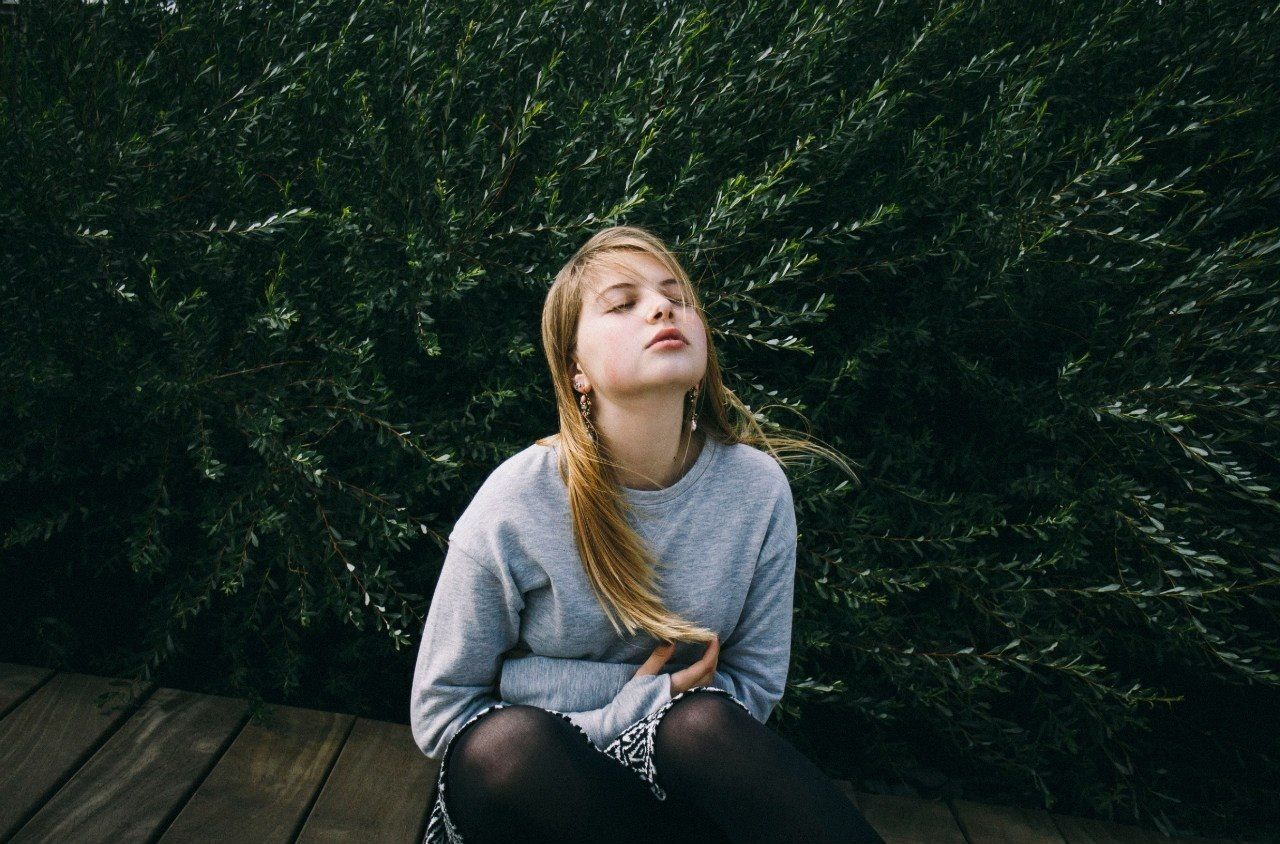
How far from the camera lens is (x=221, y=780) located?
1.88 meters

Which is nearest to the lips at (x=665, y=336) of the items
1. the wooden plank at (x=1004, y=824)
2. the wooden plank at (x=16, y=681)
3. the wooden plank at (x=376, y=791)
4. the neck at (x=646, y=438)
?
the neck at (x=646, y=438)

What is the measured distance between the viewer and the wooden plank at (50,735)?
1.76m

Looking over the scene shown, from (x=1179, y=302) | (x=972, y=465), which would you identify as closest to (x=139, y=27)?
(x=972, y=465)

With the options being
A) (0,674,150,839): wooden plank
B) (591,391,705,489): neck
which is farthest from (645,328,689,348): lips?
(0,674,150,839): wooden plank

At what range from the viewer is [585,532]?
156cm

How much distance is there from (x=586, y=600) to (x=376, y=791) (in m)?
0.72

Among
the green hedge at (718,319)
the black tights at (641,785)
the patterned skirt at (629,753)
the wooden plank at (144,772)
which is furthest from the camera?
the green hedge at (718,319)

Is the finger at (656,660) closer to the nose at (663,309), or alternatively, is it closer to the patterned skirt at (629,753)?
the patterned skirt at (629,753)

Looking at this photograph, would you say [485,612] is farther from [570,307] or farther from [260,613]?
[260,613]

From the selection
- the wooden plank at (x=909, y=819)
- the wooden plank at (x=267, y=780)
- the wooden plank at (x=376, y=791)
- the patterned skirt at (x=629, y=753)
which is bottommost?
the wooden plank at (x=909, y=819)

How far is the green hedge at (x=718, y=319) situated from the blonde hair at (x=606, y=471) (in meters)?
0.29

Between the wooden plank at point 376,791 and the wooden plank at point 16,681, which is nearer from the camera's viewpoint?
the wooden plank at point 376,791

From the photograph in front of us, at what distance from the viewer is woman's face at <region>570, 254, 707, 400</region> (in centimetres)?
151

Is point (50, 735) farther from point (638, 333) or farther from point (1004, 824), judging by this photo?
point (1004, 824)
